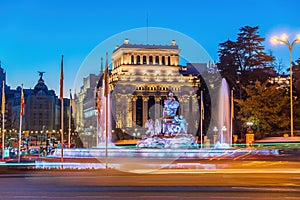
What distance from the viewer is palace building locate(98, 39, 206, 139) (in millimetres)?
117125

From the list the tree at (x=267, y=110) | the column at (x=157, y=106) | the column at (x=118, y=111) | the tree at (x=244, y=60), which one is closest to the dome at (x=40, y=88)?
the column at (x=118, y=111)

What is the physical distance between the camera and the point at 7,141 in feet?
240

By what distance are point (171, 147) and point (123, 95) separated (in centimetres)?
7620

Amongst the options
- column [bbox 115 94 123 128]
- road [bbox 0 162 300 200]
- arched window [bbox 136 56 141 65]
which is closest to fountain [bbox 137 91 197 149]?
road [bbox 0 162 300 200]

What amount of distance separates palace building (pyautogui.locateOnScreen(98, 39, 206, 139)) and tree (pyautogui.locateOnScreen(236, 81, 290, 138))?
5375cm

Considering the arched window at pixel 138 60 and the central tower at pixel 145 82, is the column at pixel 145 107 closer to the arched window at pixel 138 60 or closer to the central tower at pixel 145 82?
the central tower at pixel 145 82

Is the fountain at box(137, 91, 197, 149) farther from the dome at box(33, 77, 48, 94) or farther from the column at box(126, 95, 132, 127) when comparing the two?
the dome at box(33, 77, 48, 94)

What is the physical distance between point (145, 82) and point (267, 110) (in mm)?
72353

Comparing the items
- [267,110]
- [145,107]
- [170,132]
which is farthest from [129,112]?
[170,132]

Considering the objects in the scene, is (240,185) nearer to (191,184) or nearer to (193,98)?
(191,184)

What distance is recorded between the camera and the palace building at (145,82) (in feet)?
384

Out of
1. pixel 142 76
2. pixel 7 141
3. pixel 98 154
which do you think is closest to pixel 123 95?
pixel 142 76

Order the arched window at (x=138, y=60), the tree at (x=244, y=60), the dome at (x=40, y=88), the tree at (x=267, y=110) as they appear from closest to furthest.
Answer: the tree at (x=267, y=110)
the tree at (x=244, y=60)
the arched window at (x=138, y=60)
the dome at (x=40, y=88)

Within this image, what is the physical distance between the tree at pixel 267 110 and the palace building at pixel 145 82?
53.7m
